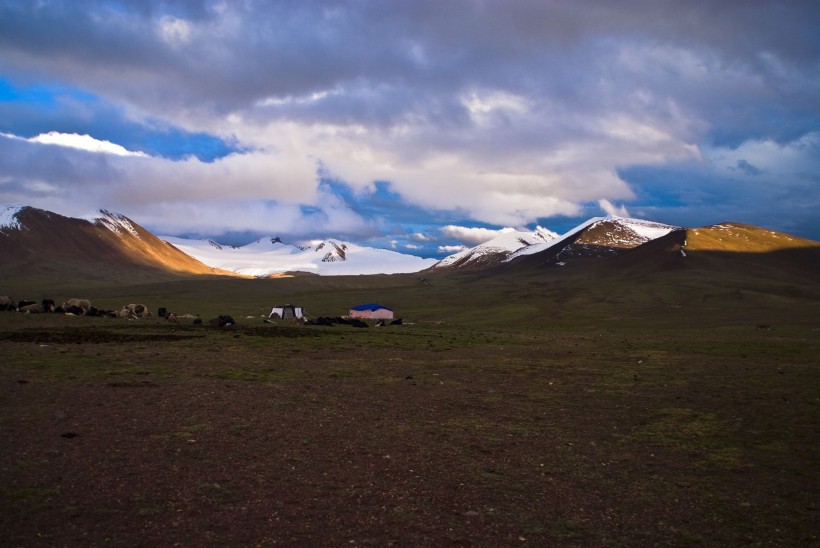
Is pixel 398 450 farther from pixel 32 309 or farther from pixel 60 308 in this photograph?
pixel 60 308

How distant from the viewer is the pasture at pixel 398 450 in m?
9.23

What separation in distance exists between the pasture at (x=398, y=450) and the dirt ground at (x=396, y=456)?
0.05 m

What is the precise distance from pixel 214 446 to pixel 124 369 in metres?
13.1

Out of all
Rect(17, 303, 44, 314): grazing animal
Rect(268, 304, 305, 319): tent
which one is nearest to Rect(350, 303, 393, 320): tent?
Rect(268, 304, 305, 319): tent

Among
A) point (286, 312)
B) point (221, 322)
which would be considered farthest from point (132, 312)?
point (286, 312)

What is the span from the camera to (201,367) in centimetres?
2619

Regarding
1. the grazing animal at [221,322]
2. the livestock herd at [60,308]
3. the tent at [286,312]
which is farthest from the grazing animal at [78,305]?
the tent at [286,312]

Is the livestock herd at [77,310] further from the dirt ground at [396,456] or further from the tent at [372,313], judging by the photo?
the dirt ground at [396,456]

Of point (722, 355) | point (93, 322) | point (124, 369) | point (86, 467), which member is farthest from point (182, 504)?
point (93, 322)

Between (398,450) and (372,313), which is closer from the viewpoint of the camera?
(398,450)

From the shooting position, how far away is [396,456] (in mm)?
13016

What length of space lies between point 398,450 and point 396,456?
0.49 m

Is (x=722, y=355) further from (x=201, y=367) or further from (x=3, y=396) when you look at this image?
(x=3, y=396)

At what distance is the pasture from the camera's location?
9.23m
